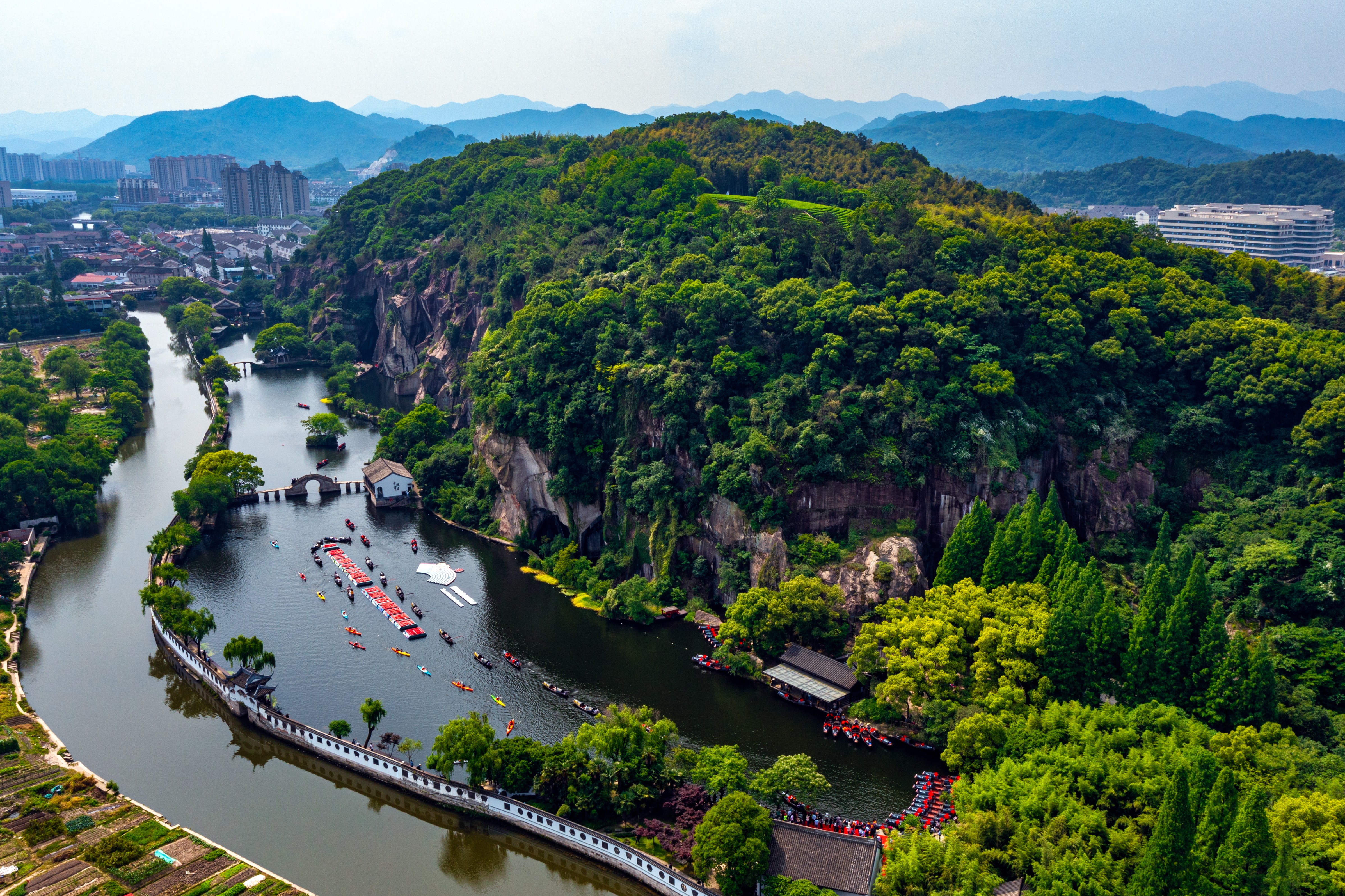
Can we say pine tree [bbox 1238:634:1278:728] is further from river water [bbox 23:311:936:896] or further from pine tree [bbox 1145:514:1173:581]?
river water [bbox 23:311:936:896]

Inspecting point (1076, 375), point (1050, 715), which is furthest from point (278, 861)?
point (1076, 375)

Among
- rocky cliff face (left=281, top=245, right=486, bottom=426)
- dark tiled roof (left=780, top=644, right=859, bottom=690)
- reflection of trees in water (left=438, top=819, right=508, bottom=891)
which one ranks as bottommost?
reflection of trees in water (left=438, top=819, right=508, bottom=891)

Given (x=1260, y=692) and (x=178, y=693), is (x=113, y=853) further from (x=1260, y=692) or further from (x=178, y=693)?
(x=1260, y=692)

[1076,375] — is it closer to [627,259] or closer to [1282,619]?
[1282,619]

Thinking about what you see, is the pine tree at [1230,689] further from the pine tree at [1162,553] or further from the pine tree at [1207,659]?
the pine tree at [1162,553]

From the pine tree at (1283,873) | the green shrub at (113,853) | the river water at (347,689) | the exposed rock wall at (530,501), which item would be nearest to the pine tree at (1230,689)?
the pine tree at (1283,873)

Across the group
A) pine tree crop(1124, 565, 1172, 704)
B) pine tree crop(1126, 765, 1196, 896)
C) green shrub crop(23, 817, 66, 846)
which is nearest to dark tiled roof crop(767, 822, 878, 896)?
pine tree crop(1126, 765, 1196, 896)
